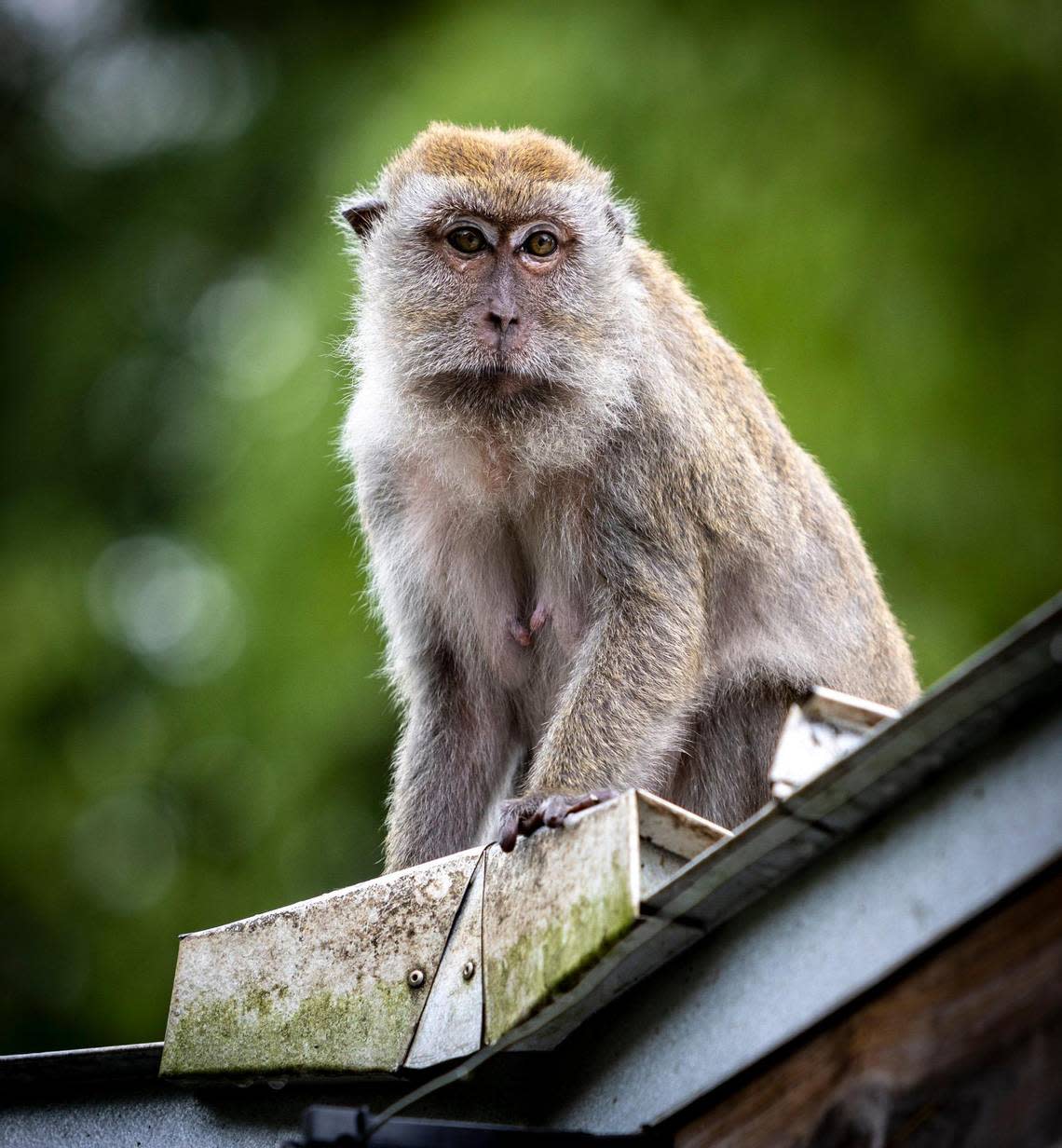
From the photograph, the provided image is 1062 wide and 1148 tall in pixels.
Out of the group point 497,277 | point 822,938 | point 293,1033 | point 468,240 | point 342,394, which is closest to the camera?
point 822,938

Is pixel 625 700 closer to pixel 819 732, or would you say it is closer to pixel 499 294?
pixel 499 294

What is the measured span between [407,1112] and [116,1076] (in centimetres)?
90

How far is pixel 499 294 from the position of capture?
520 cm

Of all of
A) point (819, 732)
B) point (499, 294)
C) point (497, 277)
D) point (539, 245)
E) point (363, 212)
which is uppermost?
point (363, 212)

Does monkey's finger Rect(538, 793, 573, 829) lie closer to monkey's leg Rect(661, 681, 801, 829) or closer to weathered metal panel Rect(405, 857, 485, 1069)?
weathered metal panel Rect(405, 857, 485, 1069)

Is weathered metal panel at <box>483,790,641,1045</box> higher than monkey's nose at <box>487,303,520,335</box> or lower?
lower

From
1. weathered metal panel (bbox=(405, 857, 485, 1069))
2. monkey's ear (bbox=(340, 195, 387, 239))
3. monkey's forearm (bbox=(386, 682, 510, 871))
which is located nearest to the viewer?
weathered metal panel (bbox=(405, 857, 485, 1069))

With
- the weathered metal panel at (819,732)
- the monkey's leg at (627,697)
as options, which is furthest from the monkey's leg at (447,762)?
the weathered metal panel at (819,732)

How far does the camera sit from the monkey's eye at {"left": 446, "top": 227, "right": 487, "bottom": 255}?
542 cm

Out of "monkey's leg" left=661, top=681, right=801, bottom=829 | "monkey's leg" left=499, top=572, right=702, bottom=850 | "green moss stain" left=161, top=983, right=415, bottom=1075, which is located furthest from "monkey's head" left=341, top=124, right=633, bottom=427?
"green moss stain" left=161, top=983, right=415, bottom=1075

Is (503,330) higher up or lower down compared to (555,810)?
higher up

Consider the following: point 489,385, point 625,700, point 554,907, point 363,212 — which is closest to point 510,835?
point 554,907

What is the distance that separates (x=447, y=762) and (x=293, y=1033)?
1945mm

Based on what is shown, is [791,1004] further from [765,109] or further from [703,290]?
[765,109]
